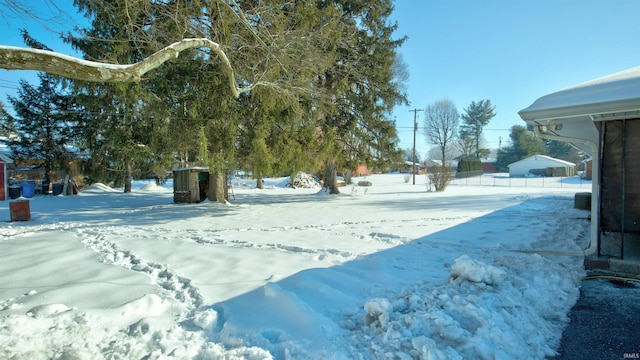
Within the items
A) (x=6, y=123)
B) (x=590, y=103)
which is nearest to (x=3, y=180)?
(x=6, y=123)

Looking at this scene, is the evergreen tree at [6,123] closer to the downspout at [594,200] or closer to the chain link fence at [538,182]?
the downspout at [594,200]

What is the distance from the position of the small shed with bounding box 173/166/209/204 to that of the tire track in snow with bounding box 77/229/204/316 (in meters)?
7.54

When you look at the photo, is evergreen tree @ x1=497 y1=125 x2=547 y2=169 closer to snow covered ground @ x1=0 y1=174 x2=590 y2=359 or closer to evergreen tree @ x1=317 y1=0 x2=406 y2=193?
evergreen tree @ x1=317 y1=0 x2=406 y2=193

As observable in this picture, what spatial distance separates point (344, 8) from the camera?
52.6 feet

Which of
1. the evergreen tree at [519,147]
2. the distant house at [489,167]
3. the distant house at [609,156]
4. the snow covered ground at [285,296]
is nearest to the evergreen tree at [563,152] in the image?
the evergreen tree at [519,147]

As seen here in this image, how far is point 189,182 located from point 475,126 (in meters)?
55.1

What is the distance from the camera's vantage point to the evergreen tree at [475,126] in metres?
55.9

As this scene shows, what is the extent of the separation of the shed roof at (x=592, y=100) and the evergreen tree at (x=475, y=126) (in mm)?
56947

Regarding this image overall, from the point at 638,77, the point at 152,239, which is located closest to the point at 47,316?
the point at 152,239

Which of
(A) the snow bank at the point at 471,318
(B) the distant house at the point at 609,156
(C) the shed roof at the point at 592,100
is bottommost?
(A) the snow bank at the point at 471,318

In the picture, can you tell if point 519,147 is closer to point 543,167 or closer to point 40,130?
point 543,167

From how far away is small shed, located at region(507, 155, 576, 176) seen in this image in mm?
43250

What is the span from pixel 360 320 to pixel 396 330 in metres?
0.37

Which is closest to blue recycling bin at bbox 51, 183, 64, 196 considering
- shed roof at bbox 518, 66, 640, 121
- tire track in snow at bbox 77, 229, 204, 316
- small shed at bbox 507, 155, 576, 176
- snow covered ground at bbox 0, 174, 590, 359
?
snow covered ground at bbox 0, 174, 590, 359
